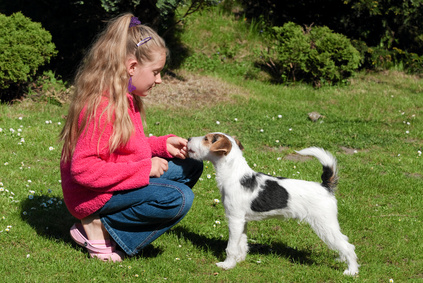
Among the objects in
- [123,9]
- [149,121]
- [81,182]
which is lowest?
[149,121]

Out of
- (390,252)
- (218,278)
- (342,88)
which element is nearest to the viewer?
(218,278)

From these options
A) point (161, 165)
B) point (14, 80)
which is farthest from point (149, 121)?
point (161, 165)

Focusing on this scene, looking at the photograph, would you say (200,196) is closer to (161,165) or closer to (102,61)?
(161,165)

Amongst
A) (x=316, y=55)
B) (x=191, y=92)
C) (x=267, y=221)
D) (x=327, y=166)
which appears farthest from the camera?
(x=316, y=55)

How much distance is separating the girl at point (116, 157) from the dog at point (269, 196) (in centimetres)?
38

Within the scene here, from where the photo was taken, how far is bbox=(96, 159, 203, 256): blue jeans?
405 cm

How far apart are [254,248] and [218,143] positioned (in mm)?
1205

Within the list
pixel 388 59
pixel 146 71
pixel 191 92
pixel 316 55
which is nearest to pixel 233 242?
pixel 146 71

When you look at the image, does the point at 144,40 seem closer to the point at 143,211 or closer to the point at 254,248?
the point at 143,211

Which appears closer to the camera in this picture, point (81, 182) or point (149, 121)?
point (81, 182)

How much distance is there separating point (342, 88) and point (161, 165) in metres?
7.72

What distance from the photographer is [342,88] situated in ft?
36.6

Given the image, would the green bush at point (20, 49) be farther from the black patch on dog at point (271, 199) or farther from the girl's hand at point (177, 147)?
the black patch on dog at point (271, 199)

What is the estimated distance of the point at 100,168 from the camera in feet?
12.6
